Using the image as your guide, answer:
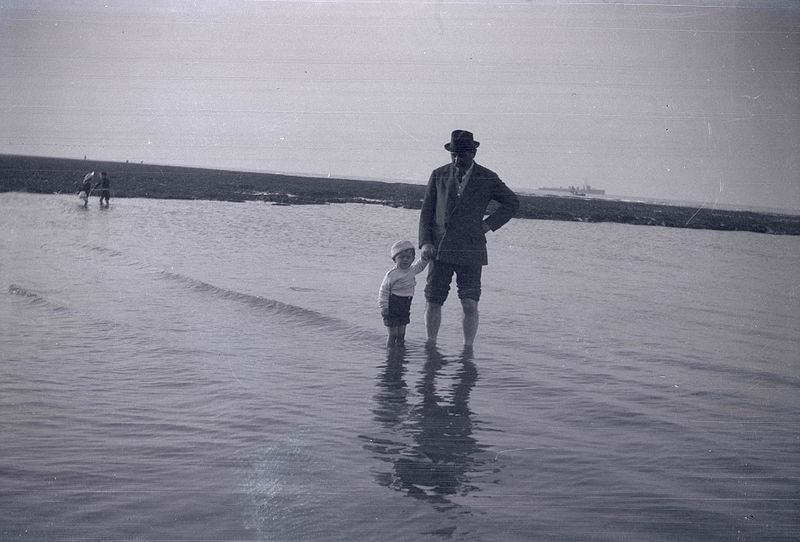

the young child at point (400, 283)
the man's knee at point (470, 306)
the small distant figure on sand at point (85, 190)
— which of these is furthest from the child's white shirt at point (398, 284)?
the small distant figure on sand at point (85, 190)

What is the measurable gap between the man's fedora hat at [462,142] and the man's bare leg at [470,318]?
126 cm

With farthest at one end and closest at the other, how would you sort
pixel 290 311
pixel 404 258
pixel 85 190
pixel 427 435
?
pixel 85 190 → pixel 290 311 → pixel 404 258 → pixel 427 435

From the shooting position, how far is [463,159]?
6.27m

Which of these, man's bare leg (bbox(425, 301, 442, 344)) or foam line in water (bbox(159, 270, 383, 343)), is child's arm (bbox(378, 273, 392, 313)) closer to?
man's bare leg (bbox(425, 301, 442, 344))

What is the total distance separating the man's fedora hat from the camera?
6.24m

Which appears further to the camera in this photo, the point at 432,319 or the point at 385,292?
the point at 432,319

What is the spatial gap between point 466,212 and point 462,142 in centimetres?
57

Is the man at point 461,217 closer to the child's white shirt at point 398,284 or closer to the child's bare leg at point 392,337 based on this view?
the child's white shirt at point 398,284

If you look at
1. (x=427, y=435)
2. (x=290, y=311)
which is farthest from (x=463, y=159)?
(x=290, y=311)

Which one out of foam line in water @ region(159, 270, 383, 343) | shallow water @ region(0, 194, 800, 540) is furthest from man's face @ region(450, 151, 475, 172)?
foam line in water @ region(159, 270, 383, 343)

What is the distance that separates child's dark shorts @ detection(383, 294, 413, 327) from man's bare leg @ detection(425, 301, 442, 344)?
26 centimetres

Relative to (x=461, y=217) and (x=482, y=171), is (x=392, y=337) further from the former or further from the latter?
(x=482, y=171)

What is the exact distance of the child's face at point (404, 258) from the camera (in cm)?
615

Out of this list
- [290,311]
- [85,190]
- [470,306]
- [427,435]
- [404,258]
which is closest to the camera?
[427,435]
